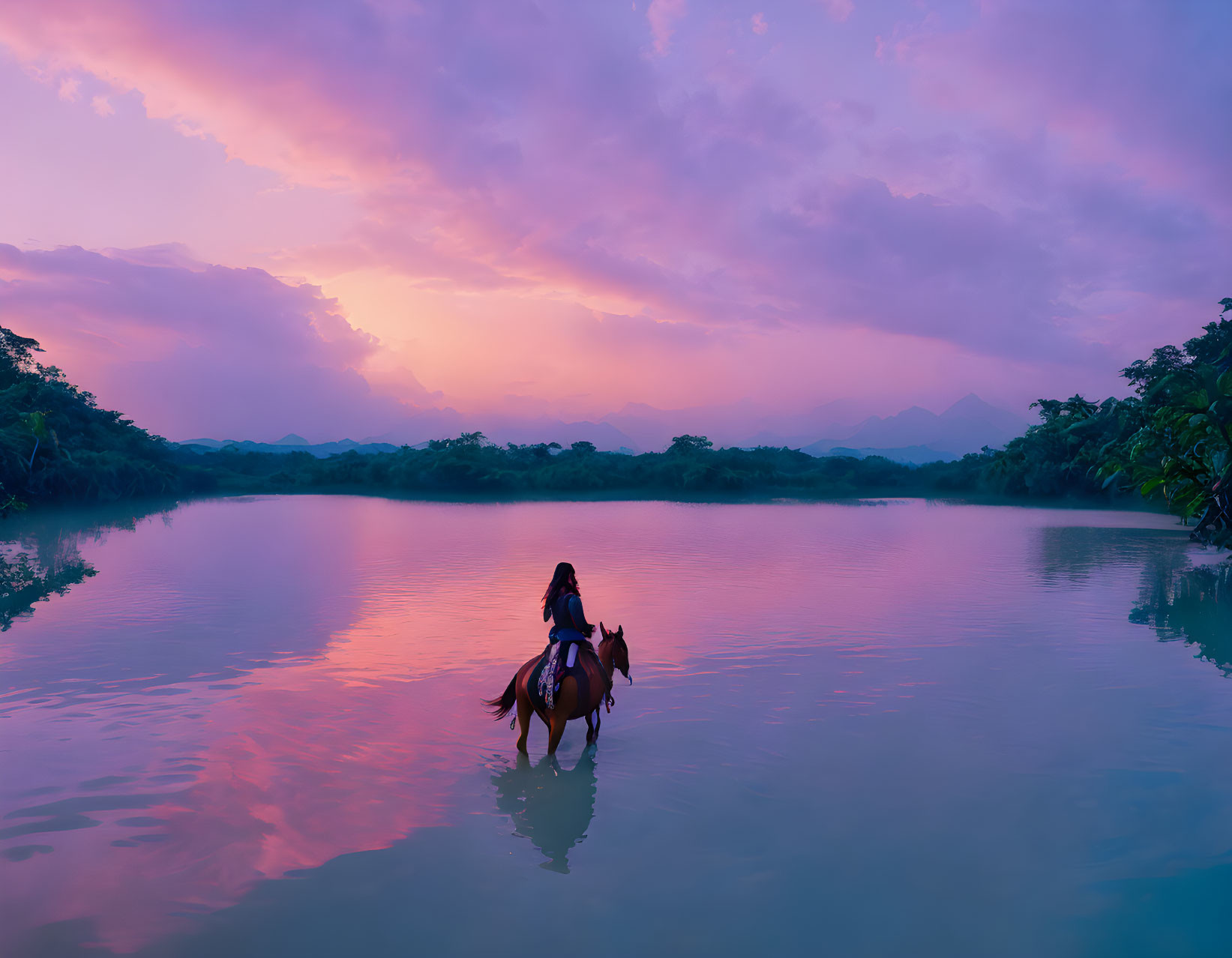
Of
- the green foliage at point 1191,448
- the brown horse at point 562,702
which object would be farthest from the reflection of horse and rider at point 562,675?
the green foliage at point 1191,448

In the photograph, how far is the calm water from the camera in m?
4.08

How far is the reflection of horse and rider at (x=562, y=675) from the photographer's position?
19.9 feet

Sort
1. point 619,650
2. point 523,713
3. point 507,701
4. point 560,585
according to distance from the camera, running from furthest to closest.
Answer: point 619,650, point 507,701, point 560,585, point 523,713

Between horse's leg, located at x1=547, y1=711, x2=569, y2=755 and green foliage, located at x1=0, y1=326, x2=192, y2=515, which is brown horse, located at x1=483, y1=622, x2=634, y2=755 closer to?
horse's leg, located at x1=547, y1=711, x2=569, y2=755

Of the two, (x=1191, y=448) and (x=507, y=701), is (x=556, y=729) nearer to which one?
(x=507, y=701)

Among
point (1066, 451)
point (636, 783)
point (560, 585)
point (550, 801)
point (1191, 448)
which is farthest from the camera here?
point (1066, 451)

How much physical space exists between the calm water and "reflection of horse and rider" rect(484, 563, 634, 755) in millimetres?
409

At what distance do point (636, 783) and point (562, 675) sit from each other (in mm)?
984

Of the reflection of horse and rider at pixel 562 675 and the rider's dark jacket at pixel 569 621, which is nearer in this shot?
the reflection of horse and rider at pixel 562 675

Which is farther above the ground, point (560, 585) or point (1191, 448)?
point (1191, 448)

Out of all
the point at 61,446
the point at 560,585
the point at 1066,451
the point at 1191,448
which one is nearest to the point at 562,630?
the point at 560,585

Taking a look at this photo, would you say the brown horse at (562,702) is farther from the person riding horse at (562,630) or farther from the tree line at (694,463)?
the tree line at (694,463)

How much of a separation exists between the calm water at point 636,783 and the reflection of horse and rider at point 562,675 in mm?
409

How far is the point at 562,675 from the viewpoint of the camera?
608 cm
